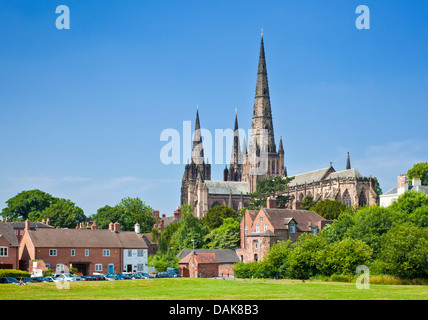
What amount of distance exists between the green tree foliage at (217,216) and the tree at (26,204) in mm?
33978

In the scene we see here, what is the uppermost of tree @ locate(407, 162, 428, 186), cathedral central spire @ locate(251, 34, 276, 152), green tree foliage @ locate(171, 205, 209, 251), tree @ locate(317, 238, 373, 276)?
cathedral central spire @ locate(251, 34, 276, 152)

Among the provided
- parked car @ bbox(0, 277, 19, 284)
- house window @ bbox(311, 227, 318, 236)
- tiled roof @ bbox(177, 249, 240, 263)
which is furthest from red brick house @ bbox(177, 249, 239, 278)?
parked car @ bbox(0, 277, 19, 284)

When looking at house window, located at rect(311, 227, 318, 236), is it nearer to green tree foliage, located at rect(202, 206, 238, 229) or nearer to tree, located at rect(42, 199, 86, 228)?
green tree foliage, located at rect(202, 206, 238, 229)

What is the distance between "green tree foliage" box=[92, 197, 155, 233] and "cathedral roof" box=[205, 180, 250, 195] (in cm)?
5173

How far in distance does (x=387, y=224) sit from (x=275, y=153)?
127m

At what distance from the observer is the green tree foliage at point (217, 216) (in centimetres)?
13162

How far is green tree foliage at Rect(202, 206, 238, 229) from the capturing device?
132 m

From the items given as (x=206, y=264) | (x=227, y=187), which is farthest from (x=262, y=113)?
(x=206, y=264)

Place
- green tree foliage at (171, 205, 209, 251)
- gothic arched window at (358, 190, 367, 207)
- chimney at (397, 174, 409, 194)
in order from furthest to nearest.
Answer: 1. gothic arched window at (358, 190, 367, 207)
2. green tree foliage at (171, 205, 209, 251)
3. chimney at (397, 174, 409, 194)

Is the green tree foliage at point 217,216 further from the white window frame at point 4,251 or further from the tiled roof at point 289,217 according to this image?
the white window frame at point 4,251

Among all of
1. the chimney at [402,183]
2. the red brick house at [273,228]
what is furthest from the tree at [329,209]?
the red brick house at [273,228]

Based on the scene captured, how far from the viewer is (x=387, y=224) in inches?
2370
